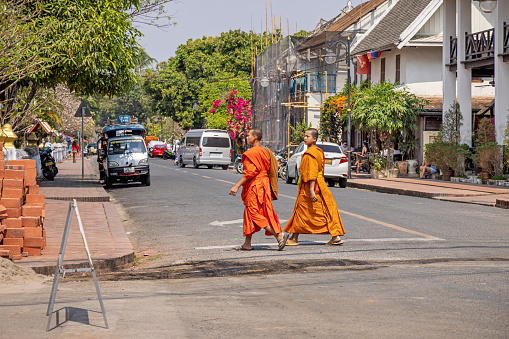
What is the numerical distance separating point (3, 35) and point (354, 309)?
479 inches

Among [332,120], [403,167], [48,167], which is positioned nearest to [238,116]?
[332,120]

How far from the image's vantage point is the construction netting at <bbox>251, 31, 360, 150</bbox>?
48750 millimetres

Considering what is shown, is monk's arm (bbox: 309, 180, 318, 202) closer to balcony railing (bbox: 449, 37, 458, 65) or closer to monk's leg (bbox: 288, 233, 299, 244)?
monk's leg (bbox: 288, 233, 299, 244)

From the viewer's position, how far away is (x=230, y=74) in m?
74.0

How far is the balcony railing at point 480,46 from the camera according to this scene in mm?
28984

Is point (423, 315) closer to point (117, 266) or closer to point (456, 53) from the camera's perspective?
point (117, 266)

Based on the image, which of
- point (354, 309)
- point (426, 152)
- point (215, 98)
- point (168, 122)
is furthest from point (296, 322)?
point (168, 122)

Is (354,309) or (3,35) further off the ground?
(3,35)

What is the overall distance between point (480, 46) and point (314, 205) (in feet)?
69.5

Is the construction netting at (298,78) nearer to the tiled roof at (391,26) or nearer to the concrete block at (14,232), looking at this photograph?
the tiled roof at (391,26)

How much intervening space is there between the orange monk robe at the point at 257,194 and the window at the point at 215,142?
35.3m

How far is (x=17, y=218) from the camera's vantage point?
9602 mm

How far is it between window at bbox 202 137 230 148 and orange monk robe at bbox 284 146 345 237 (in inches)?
1376

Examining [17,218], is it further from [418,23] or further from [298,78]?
[298,78]
